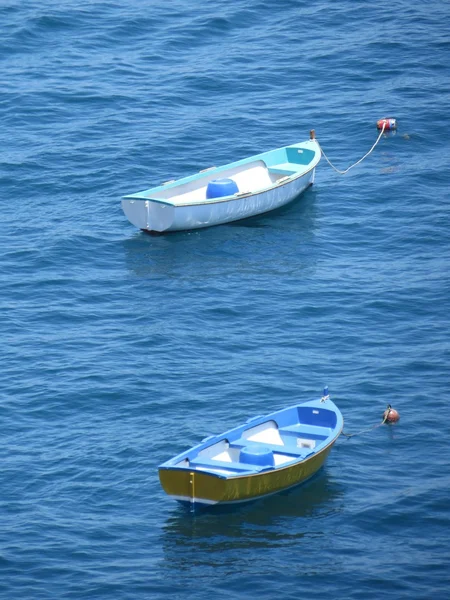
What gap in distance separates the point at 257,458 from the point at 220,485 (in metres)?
1.54

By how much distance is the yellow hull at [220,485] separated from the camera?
26469 millimetres

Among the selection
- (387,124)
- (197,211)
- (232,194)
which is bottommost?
(197,211)

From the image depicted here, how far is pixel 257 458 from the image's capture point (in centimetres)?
2772

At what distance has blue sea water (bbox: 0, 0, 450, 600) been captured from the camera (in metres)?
26.1

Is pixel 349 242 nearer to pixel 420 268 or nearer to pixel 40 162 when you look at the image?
pixel 420 268

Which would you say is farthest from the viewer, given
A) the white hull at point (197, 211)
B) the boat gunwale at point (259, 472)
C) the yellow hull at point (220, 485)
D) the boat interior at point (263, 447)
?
the white hull at point (197, 211)

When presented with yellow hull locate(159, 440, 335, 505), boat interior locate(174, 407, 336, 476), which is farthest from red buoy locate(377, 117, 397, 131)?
yellow hull locate(159, 440, 335, 505)

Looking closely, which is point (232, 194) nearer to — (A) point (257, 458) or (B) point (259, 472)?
(A) point (257, 458)

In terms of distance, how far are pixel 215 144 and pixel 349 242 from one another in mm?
10608

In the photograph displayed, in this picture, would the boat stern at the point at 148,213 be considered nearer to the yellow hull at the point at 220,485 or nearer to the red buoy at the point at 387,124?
the red buoy at the point at 387,124

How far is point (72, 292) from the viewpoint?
39219 millimetres

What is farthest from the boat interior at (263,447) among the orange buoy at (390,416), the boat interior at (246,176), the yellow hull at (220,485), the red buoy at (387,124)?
the red buoy at (387,124)

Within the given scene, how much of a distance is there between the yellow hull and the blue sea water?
0.57 m

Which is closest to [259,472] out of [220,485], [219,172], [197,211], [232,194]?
[220,485]
